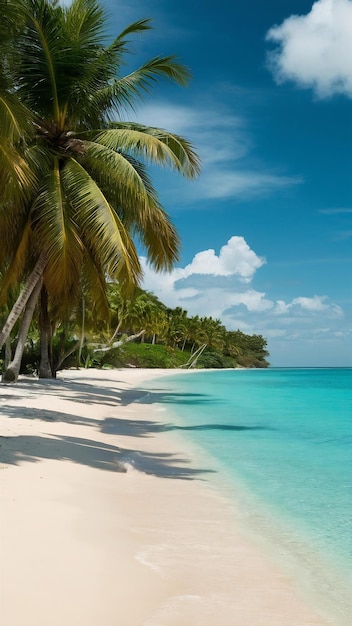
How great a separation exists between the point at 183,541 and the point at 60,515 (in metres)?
1.06

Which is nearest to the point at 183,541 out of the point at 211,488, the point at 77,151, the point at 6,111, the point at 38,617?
the point at 38,617

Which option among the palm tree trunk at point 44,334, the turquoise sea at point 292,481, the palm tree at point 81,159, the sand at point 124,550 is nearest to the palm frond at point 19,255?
the palm tree at point 81,159

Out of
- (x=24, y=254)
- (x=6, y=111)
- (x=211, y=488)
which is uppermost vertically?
(x=6, y=111)

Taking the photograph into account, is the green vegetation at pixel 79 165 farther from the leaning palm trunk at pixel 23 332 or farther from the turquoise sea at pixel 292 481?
the turquoise sea at pixel 292 481

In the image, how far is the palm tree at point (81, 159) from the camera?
45.7ft

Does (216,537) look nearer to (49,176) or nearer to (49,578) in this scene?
(49,578)

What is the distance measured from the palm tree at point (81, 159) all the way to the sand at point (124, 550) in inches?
259

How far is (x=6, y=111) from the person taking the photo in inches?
365

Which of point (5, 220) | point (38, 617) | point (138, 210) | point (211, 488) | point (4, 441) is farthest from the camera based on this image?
point (138, 210)

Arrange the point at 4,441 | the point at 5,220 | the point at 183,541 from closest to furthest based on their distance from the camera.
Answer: the point at 183,541 < the point at 4,441 < the point at 5,220

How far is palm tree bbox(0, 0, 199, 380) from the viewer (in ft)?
45.7

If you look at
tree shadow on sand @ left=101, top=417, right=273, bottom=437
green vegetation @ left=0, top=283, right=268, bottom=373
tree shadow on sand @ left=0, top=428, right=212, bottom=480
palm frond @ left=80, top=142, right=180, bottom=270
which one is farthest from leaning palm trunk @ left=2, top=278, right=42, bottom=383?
tree shadow on sand @ left=0, top=428, right=212, bottom=480

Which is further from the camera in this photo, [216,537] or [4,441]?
[4,441]

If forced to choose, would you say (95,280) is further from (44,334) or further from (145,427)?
(44,334)
